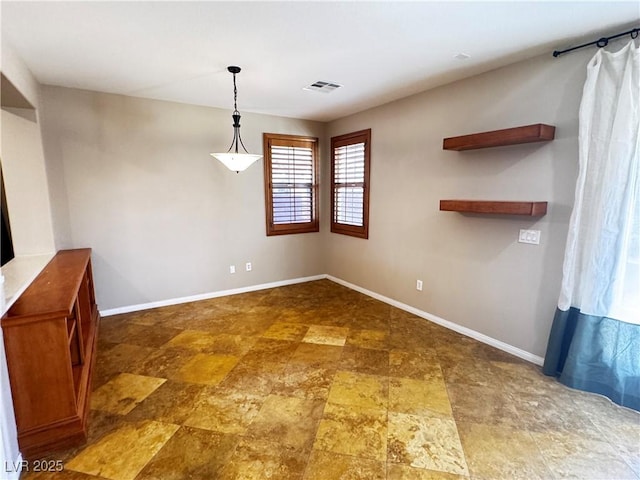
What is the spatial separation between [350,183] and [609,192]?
312 cm

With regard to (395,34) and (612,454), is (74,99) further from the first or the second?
(612,454)

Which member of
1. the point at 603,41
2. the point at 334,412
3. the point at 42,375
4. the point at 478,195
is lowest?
the point at 334,412

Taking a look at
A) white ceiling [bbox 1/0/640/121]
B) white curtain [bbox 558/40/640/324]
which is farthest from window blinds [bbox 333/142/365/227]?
white curtain [bbox 558/40/640/324]

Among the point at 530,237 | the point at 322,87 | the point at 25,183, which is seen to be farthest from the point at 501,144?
the point at 25,183

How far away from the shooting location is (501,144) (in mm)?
2799

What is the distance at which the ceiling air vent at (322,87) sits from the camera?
11.2 ft

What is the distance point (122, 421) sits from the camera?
7.07 feet

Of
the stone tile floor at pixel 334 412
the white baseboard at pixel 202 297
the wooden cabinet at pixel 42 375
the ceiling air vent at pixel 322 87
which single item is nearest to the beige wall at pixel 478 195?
the stone tile floor at pixel 334 412

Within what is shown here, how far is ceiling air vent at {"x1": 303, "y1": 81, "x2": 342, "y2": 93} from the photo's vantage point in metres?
3.40

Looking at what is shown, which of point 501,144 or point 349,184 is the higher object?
point 501,144

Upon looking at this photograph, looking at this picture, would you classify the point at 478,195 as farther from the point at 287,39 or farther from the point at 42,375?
the point at 42,375

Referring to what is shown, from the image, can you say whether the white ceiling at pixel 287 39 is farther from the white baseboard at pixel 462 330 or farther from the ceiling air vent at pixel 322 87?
the white baseboard at pixel 462 330

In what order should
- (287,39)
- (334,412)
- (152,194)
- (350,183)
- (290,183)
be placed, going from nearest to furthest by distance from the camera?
1. (334,412)
2. (287,39)
3. (152,194)
4. (350,183)
5. (290,183)

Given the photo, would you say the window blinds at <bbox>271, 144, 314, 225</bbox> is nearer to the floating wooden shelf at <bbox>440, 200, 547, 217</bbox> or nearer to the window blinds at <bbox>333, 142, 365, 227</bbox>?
the window blinds at <bbox>333, 142, 365, 227</bbox>
